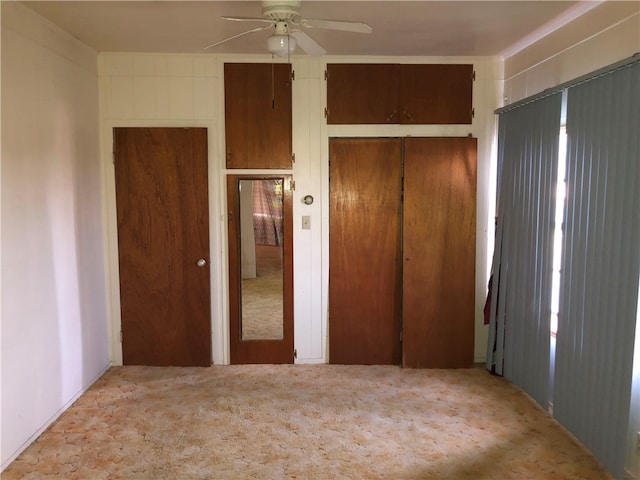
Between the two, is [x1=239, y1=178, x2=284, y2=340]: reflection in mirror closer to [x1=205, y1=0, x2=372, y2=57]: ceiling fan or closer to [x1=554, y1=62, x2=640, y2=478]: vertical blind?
[x1=205, y1=0, x2=372, y2=57]: ceiling fan

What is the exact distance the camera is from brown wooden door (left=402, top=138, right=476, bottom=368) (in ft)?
13.6

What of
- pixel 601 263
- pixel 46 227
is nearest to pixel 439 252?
pixel 601 263

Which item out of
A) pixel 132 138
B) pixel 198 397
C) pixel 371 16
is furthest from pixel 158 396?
pixel 371 16

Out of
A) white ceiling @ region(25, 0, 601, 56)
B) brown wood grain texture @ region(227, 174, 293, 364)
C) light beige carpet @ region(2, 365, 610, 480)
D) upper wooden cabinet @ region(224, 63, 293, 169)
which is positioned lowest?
light beige carpet @ region(2, 365, 610, 480)

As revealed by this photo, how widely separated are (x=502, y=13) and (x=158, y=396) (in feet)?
11.2

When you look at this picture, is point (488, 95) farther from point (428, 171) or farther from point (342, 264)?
point (342, 264)

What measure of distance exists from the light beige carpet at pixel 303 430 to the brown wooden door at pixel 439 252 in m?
0.26

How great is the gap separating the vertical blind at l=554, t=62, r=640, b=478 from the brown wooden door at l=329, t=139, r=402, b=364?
1465 millimetres

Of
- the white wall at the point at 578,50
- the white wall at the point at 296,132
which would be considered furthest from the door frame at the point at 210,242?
the white wall at the point at 578,50

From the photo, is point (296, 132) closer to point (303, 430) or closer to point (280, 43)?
point (280, 43)

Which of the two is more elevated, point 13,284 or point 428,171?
point 428,171

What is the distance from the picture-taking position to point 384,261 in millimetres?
4254

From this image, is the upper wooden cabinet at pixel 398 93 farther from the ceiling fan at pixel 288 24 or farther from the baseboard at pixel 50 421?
the baseboard at pixel 50 421

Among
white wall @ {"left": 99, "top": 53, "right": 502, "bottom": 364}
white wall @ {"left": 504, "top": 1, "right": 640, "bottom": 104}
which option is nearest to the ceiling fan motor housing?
white wall @ {"left": 99, "top": 53, "right": 502, "bottom": 364}
